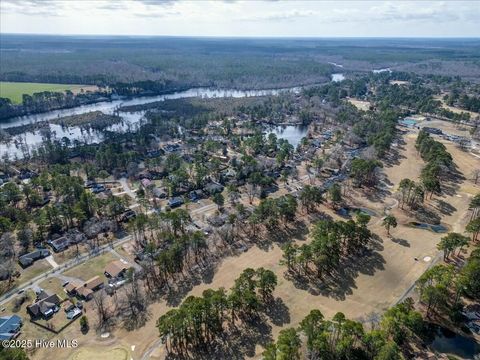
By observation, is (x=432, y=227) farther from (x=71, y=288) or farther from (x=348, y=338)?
(x=71, y=288)

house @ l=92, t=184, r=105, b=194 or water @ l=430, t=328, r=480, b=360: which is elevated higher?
water @ l=430, t=328, r=480, b=360

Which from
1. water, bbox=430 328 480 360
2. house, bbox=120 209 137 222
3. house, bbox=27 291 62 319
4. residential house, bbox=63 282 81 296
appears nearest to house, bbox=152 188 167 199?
house, bbox=120 209 137 222

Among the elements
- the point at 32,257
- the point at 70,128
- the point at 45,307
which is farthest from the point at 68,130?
the point at 45,307

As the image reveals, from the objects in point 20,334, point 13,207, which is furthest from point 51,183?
point 20,334

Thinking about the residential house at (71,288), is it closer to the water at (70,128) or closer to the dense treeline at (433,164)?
the dense treeline at (433,164)

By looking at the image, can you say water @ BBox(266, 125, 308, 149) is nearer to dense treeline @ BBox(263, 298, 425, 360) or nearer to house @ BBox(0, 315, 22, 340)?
dense treeline @ BBox(263, 298, 425, 360)

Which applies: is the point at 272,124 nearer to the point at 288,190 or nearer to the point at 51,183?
the point at 288,190
